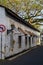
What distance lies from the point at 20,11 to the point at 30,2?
286 cm

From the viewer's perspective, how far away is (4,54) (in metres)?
21.3

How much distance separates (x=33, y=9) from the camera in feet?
179

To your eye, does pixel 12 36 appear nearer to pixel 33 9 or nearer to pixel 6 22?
pixel 6 22

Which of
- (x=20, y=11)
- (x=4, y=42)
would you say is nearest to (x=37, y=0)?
(x=20, y=11)

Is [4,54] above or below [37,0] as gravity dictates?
below

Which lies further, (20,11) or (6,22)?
(20,11)

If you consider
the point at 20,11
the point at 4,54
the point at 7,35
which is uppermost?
the point at 20,11

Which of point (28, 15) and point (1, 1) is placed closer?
point (1, 1)

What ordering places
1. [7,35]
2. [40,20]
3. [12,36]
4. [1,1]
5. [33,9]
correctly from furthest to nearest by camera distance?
[40,20], [33,9], [1,1], [12,36], [7,35]

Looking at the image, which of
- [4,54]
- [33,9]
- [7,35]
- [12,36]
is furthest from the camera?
[33,9]

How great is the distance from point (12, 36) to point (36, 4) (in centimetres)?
2880

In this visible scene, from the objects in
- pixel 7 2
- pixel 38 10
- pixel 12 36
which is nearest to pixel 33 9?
pixel 38 10

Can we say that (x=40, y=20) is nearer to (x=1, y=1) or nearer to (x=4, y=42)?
(x=1, y=1)

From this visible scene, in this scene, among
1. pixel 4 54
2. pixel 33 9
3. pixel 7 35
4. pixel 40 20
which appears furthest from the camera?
pixel 40 20
